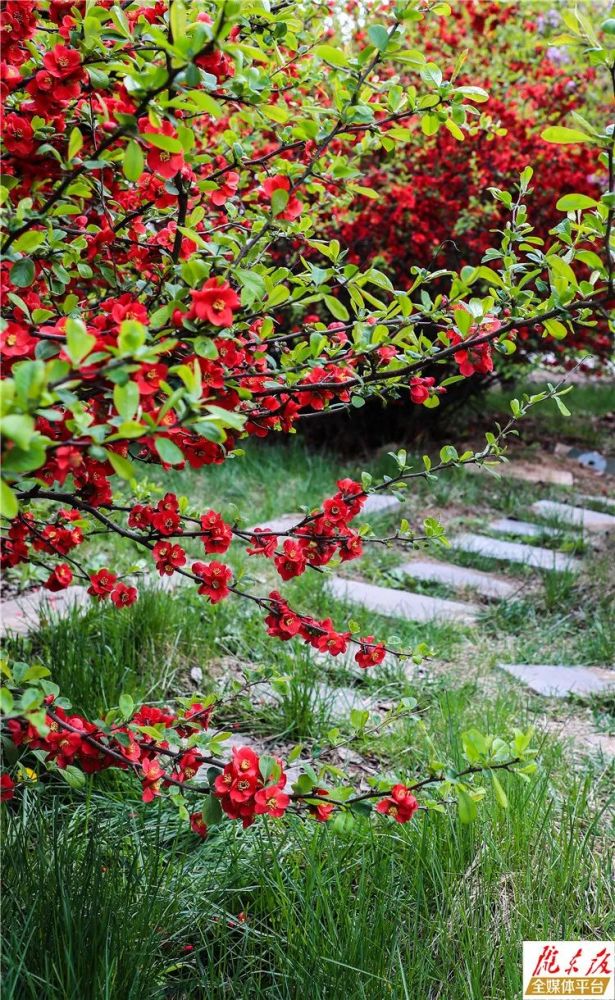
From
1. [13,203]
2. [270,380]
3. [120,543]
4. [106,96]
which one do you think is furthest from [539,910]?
[120,543]

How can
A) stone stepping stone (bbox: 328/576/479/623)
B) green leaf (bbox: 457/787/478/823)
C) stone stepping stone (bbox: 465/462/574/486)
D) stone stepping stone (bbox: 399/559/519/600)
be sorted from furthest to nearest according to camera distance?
stone stepping stone (bbox: 465/462/574/486) < stone stepping stone (bbox: 399/559/519/600) < stone stepping stone (bbox: 328/576/479/623) < green leaf (bbox: 457/787/478/823)

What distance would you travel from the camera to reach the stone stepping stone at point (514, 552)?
3795mm

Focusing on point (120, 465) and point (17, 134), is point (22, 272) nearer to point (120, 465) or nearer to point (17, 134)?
point (17, 134)

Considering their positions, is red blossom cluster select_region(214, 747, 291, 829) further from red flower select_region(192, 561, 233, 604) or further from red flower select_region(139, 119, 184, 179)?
red flower select_region(139, 119, 184, 179)

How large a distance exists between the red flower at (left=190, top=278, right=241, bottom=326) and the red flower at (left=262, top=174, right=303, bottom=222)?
26 centimetres

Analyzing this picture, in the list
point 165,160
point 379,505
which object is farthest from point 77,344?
point 379,505

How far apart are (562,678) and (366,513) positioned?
5.30 ft

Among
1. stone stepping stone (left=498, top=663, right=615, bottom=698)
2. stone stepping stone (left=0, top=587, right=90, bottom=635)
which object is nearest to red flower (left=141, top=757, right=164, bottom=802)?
stone stepping stone (left=0, top=587, right=90, bottom=635)

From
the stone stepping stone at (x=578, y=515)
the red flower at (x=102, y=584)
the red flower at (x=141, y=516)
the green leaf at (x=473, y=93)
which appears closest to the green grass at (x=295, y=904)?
the red flower at (x=102, y=584)

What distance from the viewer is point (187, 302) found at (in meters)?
1.26

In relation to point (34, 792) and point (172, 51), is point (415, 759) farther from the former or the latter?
point (172, 51)

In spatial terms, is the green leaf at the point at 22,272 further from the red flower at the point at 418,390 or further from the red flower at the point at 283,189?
the red flower at the point at 418,390

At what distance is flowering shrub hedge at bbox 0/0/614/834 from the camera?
3.10 ft

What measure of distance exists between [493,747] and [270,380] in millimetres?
615
